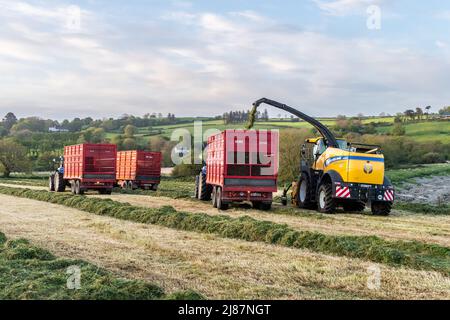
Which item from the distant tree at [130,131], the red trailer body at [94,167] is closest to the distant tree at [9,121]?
the distant tree at [130,131]

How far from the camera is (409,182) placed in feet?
127

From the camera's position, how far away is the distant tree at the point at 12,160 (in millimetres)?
64125

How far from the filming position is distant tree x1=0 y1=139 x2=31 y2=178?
210 feet

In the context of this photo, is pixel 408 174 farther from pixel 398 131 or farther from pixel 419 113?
pixel 419 113

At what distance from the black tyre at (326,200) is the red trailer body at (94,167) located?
1494 centimetres

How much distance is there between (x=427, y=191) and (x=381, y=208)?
16.6m

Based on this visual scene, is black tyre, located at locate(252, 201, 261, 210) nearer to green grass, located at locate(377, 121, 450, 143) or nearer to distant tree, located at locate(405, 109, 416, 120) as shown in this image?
green grass, located at locate(377, 121, 450, 143)

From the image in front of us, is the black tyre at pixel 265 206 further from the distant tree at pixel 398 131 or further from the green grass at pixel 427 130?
the green grass at pixel 427 130

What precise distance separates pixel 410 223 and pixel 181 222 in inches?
276

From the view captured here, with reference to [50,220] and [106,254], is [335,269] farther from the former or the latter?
[50,220]

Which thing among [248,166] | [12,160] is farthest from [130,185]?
[12,160]

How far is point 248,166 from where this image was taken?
65.6 ft

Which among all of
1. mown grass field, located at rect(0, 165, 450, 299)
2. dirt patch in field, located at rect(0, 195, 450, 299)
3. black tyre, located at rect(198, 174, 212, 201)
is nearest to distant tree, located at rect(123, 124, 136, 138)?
black tyre, located at rect(198, 174, 212, 201)
